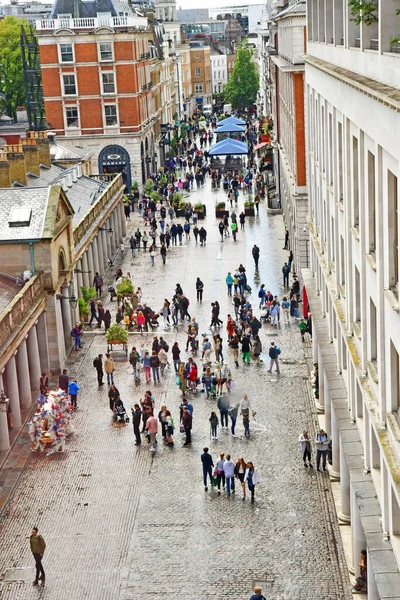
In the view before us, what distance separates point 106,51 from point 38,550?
211 feet

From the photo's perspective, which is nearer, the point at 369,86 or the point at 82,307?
the point at 369,86

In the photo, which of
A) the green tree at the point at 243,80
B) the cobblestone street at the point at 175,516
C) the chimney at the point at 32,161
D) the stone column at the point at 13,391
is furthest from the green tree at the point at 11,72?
the stone column at the point at 13,391

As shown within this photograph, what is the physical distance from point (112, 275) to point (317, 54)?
90.3 ft

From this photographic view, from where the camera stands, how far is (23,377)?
35281mm

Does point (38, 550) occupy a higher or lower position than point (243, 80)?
lower

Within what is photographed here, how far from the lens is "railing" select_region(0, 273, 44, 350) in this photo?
32.5 meters

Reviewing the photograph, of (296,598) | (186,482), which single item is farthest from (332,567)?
(186,482)

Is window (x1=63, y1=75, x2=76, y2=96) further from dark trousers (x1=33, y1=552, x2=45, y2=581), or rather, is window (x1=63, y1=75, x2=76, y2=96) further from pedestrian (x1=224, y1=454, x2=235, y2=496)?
dark trousers (x1=33, y1=552, x2=45, y2=581)

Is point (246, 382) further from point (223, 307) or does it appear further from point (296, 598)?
point (296, 598)

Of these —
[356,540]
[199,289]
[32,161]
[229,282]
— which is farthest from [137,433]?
[32,161]

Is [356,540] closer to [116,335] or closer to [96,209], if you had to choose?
[116,335]

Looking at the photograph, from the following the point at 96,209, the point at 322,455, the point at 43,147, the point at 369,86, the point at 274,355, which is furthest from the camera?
the point at 43,147

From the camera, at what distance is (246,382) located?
124 feet

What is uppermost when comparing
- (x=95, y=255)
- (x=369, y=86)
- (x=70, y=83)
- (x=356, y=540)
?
(x=369, y=86)
